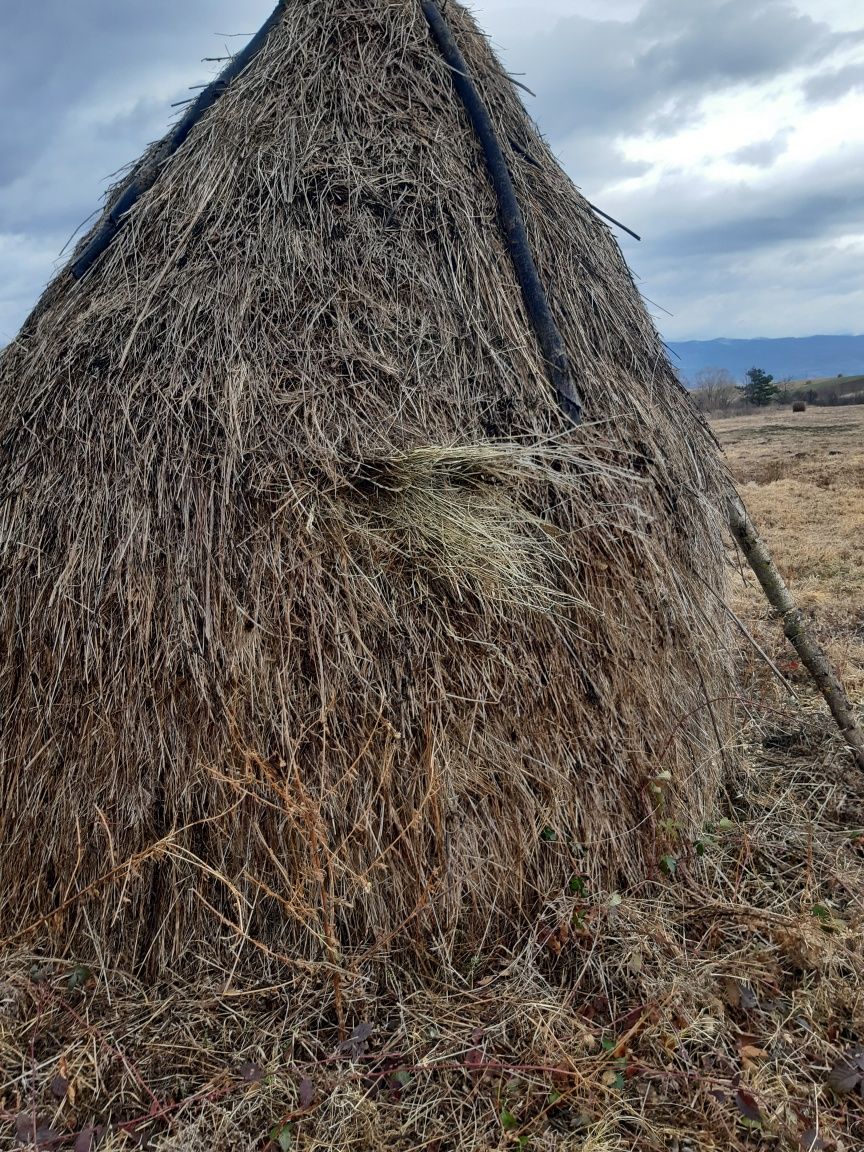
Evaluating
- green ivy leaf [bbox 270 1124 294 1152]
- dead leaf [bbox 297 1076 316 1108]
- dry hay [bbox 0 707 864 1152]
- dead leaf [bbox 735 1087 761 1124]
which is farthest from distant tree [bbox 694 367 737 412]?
green ivy leaf [bbox 270 1124 294 1152]

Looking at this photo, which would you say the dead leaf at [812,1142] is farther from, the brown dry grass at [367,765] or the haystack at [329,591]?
the haystack at [329,591]

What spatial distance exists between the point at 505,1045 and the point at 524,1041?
68 millimetres

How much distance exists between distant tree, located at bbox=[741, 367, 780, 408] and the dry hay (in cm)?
4570

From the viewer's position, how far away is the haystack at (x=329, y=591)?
262 centimetres

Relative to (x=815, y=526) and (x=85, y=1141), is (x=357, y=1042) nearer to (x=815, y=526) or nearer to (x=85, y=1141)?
(x=85, y=1141)

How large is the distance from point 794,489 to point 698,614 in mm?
12974

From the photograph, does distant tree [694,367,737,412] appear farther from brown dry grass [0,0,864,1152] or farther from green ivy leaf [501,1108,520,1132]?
green ivy leaf [501,1108,520,1132]

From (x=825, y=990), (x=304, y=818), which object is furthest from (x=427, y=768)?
(x=825, y=990)

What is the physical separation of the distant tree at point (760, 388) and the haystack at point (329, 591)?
45145 millimetres

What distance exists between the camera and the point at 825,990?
2.66 metres

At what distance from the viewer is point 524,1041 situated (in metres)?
2.46

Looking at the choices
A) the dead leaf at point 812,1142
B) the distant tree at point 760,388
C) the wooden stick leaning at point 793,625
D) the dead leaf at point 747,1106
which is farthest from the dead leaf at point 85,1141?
the distant tree at point 760,388

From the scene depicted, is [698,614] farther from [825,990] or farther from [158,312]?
[158,312]

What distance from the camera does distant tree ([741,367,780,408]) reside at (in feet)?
143
